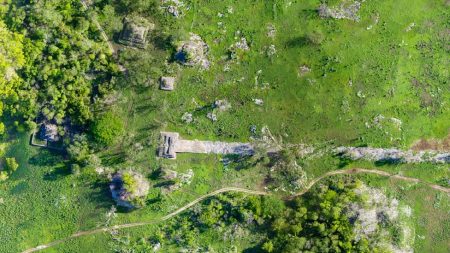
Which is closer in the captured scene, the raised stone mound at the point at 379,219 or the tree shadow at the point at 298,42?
the raised stone mound at the point at 379,219

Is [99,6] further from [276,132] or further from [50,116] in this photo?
[276,132]

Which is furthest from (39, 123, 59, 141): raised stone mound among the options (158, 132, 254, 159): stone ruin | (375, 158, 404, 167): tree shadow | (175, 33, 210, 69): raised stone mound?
(375, 158, 404, 167): tree shadow

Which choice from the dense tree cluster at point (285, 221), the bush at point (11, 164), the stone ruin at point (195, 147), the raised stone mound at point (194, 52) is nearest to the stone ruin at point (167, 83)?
the raised stone mound at point (194, 52)

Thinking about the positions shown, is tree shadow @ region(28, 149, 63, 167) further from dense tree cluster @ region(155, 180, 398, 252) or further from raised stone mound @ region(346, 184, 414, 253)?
raised stone mound @ region(346, 184, 414, 253)

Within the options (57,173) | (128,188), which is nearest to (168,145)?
(128,188)

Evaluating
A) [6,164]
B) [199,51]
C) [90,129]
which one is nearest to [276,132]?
[199,51]

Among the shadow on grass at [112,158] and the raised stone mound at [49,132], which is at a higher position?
the raised stone mound at [49,132]

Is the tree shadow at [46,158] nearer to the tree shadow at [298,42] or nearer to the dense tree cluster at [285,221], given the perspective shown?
the dense tree cluster at [285,221]
